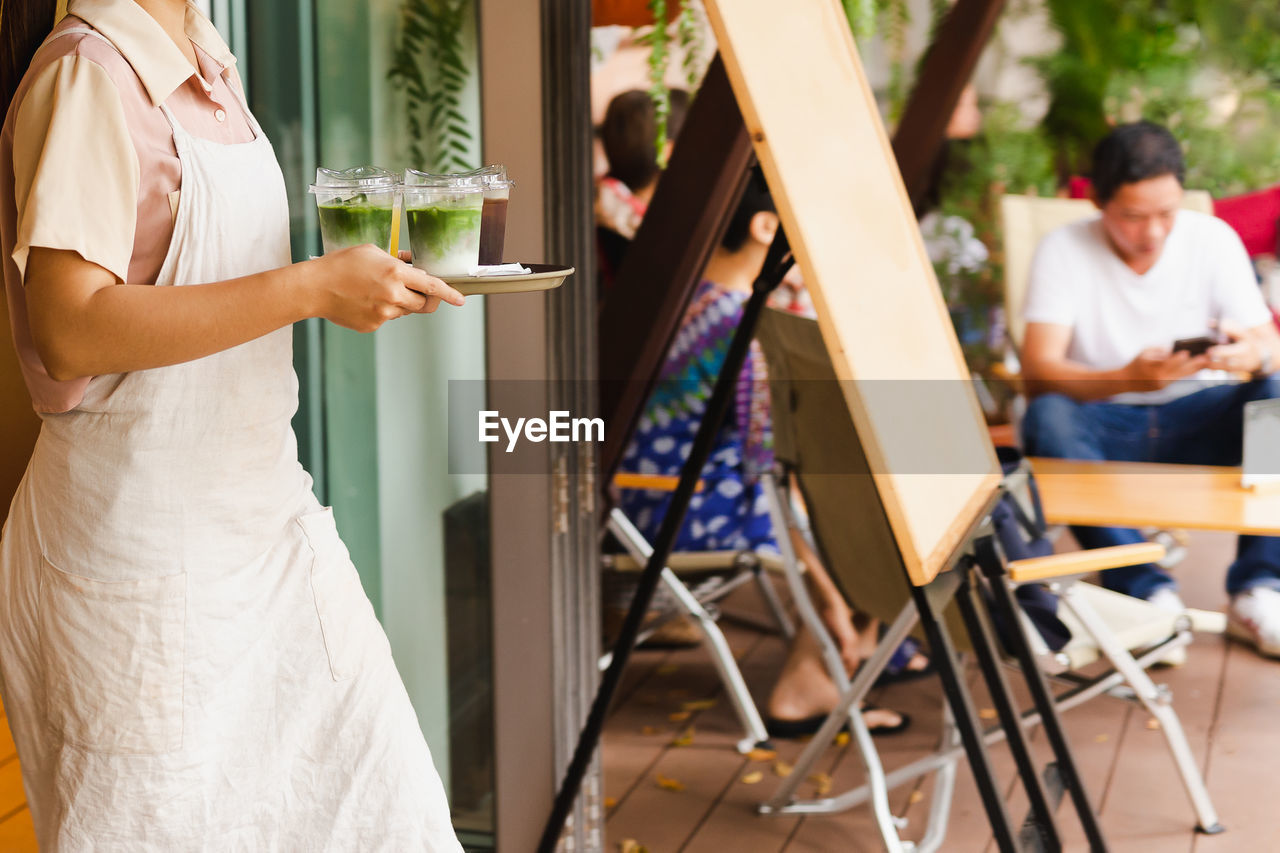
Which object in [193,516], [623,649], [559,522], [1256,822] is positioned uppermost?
[193,516]

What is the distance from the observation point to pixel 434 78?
1824 millimetres

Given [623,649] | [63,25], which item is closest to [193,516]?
[63,25]

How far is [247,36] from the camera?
1.68 m

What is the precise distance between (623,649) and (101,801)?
2.65ft

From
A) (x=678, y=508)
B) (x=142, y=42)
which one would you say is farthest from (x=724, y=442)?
(x=142, y=42)

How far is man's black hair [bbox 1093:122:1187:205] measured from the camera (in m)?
3.72

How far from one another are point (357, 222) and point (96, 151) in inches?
8.2

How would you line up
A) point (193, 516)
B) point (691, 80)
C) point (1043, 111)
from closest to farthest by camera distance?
point (193, 516)
point (691, 80)
point (1043, 111)

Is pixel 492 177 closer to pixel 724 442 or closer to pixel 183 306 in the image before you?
pixel 183 306

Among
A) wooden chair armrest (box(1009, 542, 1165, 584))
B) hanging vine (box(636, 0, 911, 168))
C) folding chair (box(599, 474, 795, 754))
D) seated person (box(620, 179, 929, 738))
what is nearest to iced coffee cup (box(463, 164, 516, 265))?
wooden chair armrest (box(1009, 542, 1165, 584))

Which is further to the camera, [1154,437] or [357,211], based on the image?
[1154,437]

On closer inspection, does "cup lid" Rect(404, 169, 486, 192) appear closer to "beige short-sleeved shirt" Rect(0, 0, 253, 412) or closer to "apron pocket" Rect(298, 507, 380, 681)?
"beige short-sleeved shirt" Rect(0, 0, 253, 412)

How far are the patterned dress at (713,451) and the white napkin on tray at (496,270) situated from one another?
6.04 feet

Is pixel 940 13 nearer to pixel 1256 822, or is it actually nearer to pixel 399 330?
pixel 399 330
